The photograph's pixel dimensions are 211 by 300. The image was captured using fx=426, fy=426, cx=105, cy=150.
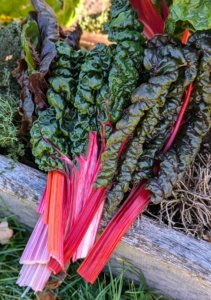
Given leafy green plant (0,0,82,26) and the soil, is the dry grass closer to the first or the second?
the soil

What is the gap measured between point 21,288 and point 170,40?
112cm

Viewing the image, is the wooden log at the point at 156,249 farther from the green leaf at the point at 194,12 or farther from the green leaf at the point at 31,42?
the green leaf at the point at 194,12

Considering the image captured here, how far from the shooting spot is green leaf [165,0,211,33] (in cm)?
139

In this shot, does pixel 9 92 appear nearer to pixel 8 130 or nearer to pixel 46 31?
pixel 8 130

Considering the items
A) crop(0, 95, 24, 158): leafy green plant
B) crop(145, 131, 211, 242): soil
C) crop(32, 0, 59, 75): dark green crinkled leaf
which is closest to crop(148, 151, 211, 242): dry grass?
crop(145, 131, 211, 242): soil

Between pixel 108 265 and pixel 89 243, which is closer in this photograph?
pixel 89 243

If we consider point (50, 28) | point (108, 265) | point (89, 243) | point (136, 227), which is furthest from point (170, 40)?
point (108, 265)

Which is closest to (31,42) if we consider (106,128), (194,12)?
(106,128)

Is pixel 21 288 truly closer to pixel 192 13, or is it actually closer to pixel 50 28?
pixel 50 28

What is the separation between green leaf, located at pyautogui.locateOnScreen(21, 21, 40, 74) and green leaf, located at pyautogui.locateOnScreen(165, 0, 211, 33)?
539mm

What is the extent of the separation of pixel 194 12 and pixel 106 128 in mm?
492

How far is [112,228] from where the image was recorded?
5.06 feet

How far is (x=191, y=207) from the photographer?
1.68 m

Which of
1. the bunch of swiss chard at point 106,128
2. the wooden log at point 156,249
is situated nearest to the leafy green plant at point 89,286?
the wooden log at point 156,249
